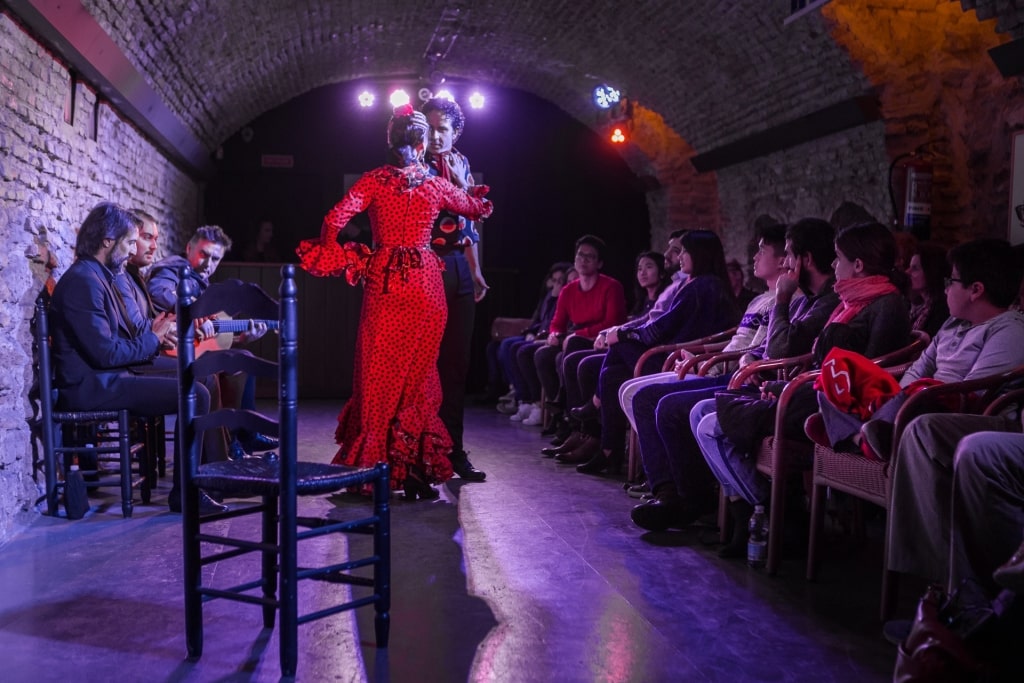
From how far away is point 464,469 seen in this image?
5.04 metres

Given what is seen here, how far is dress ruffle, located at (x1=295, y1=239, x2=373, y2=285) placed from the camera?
4.16m

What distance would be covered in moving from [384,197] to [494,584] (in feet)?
6.07

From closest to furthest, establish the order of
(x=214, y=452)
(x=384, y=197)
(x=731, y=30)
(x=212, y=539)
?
(x=212, y=539) < (x=384, y=197) < (x=214, y=452) < (x=731, y=30)

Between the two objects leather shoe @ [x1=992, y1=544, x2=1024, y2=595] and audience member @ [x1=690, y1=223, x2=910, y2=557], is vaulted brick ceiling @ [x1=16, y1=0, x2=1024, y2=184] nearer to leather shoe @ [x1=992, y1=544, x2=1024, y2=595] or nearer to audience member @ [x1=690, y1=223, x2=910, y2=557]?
audience member @ [x1=690, y1=223, x2=910, y2=557]

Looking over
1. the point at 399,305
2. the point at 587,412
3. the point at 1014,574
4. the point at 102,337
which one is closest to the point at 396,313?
the point at 399,305

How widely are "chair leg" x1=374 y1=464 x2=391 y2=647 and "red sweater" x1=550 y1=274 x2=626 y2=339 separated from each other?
383 centimetres

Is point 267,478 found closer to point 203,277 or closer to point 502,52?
point 203,277

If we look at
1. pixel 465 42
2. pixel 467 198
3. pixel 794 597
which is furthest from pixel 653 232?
pixel 794 597

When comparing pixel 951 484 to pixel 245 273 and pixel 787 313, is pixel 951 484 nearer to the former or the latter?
pixel 787 313

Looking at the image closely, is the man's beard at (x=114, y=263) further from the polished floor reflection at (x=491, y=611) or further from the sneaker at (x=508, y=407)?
the sneaker at (x=508, y=407)

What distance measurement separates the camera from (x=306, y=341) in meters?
8.88

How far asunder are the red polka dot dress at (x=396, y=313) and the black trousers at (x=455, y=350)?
0.99ft

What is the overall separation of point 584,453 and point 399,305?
1795 millimetres

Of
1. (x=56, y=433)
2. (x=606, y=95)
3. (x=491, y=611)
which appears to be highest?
(x=606, y=95)
